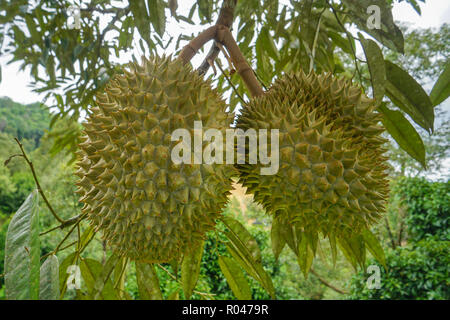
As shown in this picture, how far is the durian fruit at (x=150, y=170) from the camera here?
614 mm

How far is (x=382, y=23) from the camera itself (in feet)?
2.01

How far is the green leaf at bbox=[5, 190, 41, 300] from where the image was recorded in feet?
1.42

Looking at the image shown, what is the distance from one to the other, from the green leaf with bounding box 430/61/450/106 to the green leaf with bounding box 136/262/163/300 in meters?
0.78

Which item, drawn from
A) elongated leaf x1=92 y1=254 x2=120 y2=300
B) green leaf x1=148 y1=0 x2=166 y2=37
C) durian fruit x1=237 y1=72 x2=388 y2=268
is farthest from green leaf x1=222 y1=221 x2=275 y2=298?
green leaf x1=148 y1=0 x2=166 y2=37

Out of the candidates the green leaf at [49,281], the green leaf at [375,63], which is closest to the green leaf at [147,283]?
the green leaf at [49,281]

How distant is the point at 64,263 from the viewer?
0.83 meters

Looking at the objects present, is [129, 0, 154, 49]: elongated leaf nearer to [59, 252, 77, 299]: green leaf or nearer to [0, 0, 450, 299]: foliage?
[0, 0, 450, 299]: foliage

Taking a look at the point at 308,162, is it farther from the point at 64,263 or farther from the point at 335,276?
the point at 335,276

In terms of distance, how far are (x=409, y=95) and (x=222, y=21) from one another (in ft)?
1.61

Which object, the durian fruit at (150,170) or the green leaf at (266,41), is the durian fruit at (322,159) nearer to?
the durian fruit at (150,170)

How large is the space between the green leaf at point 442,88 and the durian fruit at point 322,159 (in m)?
0.12

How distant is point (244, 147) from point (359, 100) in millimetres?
296

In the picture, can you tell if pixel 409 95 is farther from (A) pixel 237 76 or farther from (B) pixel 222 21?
(A) pixel 237 76
